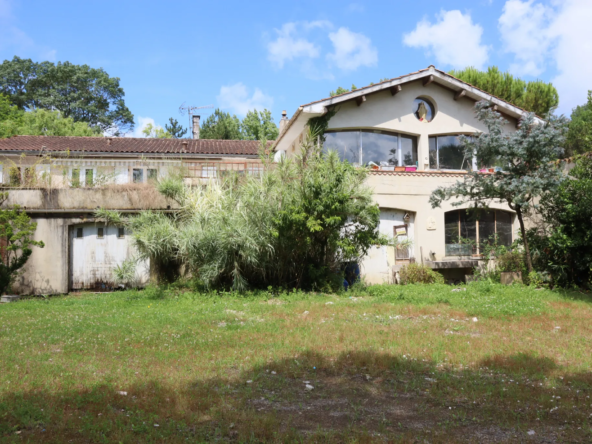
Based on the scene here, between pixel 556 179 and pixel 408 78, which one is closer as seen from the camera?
pixel 556 179

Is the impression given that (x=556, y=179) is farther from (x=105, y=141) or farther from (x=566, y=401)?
(x=105, y=141)

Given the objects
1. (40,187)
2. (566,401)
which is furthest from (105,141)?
(566,401)

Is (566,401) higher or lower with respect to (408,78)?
lower

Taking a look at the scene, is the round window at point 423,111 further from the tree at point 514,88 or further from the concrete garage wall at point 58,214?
the tree at point 514,88

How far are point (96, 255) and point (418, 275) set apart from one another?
34.6 feet

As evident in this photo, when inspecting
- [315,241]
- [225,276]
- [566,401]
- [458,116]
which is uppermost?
[458,116]

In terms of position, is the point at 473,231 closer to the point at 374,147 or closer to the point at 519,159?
the point at 519,159

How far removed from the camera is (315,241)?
1345cm

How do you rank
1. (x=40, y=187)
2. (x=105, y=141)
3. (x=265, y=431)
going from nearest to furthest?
1. (x=265, y=431)
2. (x=40, y=187)
3. (x=105, y=141)

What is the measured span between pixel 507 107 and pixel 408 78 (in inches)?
165

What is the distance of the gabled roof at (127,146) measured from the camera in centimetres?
2367

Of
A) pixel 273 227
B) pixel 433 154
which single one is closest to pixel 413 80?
pixel 433 154

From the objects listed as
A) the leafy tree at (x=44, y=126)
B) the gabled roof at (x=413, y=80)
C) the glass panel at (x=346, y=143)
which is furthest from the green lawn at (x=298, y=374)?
the leafy tree at (x=44, y=126)

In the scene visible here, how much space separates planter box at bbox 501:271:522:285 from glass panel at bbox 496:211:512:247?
12.5 ft
